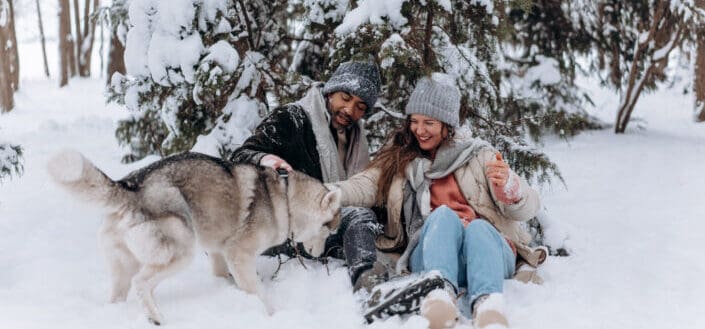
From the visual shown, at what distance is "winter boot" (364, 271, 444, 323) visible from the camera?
3.11 m

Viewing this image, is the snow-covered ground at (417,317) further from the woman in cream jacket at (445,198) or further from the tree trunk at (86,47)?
the tree trunk at (86,47)

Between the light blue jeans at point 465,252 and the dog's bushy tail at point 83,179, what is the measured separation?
70.4 inches

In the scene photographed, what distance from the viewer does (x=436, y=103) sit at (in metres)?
3.92

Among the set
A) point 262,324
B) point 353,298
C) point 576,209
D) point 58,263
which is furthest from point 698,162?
point 58,263

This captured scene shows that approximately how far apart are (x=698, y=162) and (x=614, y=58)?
3.01 meters

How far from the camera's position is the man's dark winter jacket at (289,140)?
4.29m

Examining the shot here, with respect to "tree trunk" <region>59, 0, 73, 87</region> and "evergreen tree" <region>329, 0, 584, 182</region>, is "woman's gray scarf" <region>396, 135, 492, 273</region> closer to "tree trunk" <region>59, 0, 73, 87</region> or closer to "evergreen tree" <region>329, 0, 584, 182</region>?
"evergreen tree" <region>329, 0, 584, 182</region>

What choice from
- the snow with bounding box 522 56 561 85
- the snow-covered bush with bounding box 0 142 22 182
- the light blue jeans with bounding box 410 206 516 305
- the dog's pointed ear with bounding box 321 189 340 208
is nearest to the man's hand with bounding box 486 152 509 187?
the light blue jeans with bounding box 410 206 516 305

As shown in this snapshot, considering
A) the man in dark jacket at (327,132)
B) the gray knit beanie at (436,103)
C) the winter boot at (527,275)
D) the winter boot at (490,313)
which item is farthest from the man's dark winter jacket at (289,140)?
the winter boot at (490,313)

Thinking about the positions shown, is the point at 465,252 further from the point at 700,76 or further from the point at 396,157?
the point at 700,76

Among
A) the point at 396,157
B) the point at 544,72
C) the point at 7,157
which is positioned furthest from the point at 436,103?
the point at 544,72

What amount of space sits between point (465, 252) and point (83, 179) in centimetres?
221

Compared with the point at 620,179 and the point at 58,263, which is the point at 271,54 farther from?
the point at 620,179

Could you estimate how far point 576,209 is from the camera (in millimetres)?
6332
